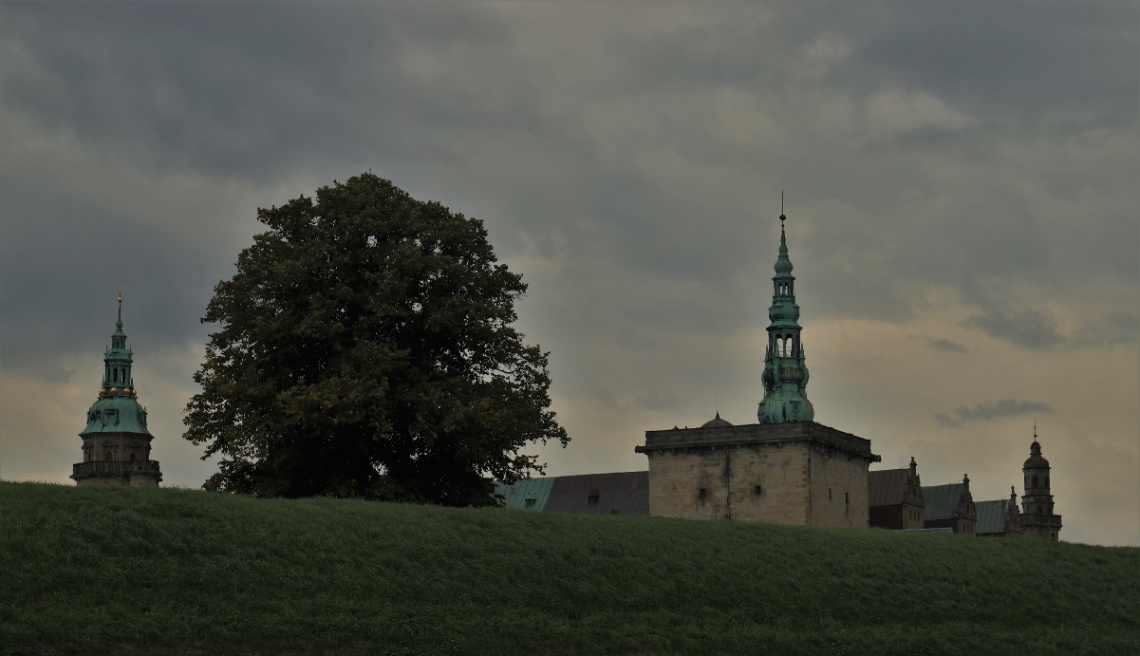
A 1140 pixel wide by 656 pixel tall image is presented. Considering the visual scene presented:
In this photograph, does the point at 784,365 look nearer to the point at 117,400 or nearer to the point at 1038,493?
the point at 1038,493

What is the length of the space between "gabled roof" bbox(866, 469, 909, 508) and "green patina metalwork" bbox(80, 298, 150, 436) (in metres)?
93.6

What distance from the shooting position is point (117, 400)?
177 m

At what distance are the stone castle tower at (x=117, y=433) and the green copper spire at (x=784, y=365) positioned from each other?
9184 cm

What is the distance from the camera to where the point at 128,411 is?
17638 cm

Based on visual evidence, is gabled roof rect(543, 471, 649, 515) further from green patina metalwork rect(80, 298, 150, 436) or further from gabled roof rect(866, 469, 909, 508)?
green patina metalwork rect(80, 298, 150, 436)

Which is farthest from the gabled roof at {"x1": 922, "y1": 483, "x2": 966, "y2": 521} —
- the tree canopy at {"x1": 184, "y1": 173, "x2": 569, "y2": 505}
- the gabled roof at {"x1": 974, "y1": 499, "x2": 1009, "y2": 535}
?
the tree canopy at {"x1": 184, "y1": 173, "x2": 569, "y2": 505}

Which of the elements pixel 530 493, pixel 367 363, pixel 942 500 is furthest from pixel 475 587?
pixel 942 500

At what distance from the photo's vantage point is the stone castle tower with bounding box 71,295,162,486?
171m

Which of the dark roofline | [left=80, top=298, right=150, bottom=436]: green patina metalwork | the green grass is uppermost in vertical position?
[left=80, top=298, right=150, bottom=436]: green patina metalwork

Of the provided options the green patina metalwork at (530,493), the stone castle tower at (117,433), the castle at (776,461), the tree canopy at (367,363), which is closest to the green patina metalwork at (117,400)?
the stone castle tower at (117,433)

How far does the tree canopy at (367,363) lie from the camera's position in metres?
51.0

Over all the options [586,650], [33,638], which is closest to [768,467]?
[586,650]

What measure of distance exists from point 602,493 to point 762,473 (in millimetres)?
32835

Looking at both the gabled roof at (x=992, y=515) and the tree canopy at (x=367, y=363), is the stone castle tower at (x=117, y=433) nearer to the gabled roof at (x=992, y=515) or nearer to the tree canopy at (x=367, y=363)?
the gabled roof at (x=992, y=515)
